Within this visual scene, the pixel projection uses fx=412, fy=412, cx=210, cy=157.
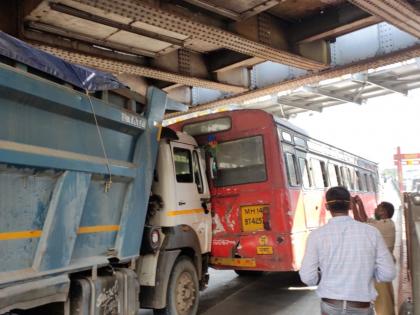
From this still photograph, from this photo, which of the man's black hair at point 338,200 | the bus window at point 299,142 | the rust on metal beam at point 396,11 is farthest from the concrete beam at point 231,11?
the man's black hair at point 338,200

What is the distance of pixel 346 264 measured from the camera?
2.81 m

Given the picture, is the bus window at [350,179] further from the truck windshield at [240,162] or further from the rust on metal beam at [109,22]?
the rust on metal beam at [109,22]

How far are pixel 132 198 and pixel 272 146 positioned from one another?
2.44 m

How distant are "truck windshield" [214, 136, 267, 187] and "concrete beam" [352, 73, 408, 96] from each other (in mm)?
4620

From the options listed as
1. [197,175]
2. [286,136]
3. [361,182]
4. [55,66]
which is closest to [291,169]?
[286,136]

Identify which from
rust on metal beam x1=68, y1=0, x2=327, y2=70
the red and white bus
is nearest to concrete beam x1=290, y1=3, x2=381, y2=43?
rust on metal beam x1=68, y1=0, x2=327, y2=70

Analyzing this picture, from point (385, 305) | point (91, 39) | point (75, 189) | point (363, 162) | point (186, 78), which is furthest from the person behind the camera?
point (363, 162)

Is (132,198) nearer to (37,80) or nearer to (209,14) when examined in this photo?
(37,80)

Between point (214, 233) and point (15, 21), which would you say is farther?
point (214, 233)

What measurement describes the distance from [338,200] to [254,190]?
318 centimetres

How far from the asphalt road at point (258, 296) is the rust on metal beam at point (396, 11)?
14.0 feet

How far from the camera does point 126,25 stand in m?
5.45

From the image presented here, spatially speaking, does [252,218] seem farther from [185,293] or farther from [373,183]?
[373,183]

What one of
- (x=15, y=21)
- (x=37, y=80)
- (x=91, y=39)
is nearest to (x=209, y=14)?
(x=91, y=39)
